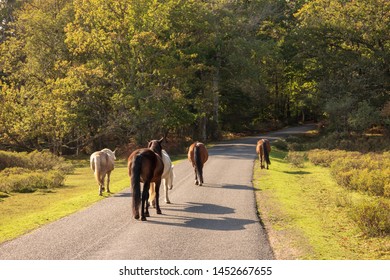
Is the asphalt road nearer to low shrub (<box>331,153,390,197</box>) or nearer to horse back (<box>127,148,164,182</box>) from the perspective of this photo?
horse back (<box>127,148,164,182</box>)

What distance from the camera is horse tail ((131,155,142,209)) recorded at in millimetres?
11516

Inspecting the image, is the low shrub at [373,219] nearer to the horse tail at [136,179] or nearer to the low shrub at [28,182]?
the horse tail at [136,179]

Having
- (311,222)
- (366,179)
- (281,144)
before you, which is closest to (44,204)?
(311,222)

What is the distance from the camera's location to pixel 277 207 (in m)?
14.2

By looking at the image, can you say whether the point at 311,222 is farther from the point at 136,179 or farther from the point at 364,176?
the point at 364,176

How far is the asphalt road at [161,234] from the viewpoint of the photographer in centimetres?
893

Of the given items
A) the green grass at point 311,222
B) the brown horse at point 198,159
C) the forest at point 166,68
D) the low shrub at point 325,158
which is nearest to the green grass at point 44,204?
the brown horse at point 198,159

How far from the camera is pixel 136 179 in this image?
11602 millimetres


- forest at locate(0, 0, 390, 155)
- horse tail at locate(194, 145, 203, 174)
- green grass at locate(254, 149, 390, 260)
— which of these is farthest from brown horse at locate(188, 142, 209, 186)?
forest at locate(0, 0, 390, 155)

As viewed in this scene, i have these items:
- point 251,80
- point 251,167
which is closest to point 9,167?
point 251,167

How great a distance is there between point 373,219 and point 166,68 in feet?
105
